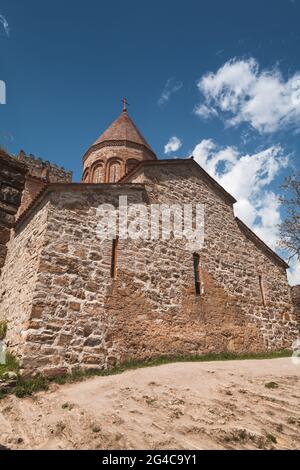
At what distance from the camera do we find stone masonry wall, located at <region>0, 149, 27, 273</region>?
4004mm

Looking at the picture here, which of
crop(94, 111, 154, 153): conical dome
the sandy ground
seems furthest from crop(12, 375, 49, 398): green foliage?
crop(94, 111, 154, 153): conical dome

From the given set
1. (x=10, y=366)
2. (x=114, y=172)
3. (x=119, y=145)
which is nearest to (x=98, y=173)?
(x=114, y=172)

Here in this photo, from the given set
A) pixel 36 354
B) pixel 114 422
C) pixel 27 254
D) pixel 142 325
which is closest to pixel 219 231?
pixel 142 325

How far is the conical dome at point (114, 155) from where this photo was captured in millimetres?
17969

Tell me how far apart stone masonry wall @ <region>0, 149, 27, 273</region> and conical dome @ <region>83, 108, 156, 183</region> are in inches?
530

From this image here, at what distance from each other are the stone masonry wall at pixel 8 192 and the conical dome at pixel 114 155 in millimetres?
13456

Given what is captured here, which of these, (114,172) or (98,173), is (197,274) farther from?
(98,173)

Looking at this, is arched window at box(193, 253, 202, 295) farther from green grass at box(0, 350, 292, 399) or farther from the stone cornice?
the stone cornice

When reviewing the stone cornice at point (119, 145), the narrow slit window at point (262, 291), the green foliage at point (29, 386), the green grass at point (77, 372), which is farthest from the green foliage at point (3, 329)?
the stone cornice at point (119, 145)

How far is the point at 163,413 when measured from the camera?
4.56 meters

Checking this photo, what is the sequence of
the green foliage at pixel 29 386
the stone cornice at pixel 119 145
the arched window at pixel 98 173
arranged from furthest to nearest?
the stone cornice at pixel 119 145 < the arched window at pixel 98 173 < the green foliage at pixel 29 386

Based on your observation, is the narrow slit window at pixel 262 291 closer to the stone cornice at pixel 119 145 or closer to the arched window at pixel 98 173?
the arched window at pixel 98 173

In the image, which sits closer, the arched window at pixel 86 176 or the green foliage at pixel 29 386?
the green foliage at pixel 29 386
